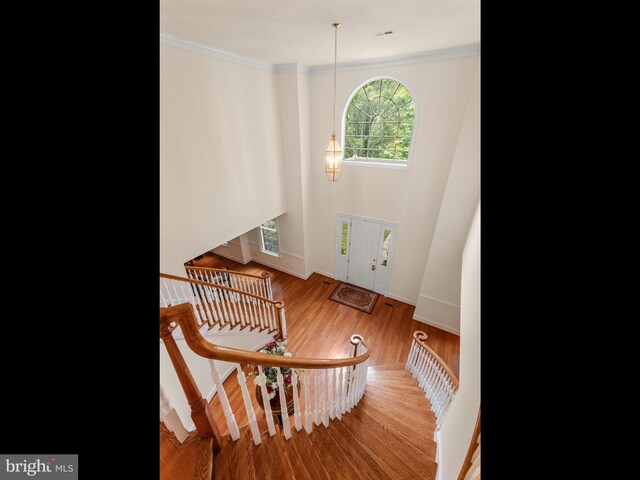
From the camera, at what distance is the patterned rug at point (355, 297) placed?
5429mm

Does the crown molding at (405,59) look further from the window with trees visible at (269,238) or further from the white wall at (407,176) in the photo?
the window with trees visible at (269,238)

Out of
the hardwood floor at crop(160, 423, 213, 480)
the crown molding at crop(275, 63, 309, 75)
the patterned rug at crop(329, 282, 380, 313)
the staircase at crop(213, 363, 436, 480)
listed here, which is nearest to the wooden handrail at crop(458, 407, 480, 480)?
the staircase at crop(213, 363, 436, 480)

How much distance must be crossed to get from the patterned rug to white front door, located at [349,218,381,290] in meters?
0.16

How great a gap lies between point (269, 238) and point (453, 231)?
4114mm

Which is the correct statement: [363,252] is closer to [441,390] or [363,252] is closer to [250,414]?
[441,390]

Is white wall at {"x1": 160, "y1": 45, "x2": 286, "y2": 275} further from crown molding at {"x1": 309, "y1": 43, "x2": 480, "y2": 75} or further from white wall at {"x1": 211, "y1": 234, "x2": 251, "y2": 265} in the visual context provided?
white wall at {"x1": 211, "y1": 234, "x2": 251, "y2": 265}

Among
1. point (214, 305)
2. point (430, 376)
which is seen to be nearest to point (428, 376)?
point (430, 376)

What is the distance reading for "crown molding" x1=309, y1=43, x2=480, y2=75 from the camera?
11.6 feet
